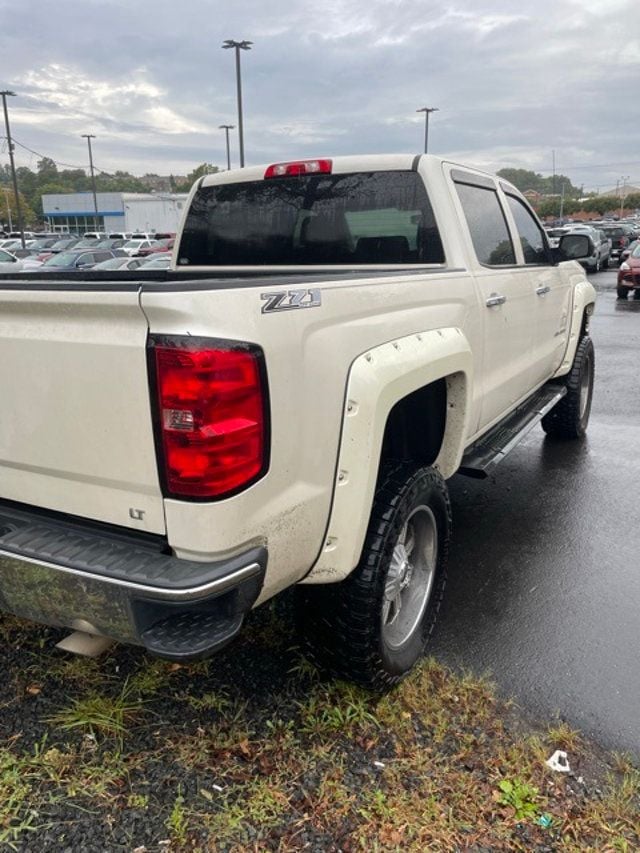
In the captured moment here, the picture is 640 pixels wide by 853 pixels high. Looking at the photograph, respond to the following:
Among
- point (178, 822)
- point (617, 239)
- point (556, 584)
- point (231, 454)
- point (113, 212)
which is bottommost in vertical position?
point (556, 584)

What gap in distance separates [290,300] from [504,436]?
8.07 feet

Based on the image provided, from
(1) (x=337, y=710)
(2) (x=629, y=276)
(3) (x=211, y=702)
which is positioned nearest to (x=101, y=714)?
(3) (x=211, y=702)

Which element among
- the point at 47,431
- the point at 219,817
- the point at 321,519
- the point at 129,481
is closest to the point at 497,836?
the point at 219,817

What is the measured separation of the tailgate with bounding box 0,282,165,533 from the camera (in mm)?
1876

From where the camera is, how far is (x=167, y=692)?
2.78m

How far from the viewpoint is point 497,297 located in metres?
3.62

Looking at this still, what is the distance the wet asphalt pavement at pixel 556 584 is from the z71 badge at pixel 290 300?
1.85 m

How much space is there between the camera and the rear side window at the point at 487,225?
371 centimetres

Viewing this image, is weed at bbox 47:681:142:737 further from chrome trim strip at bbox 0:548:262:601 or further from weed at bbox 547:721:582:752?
weed at bbox 547:721:582:752

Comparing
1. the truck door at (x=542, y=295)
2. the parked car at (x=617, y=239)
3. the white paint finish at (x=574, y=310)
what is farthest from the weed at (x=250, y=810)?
the parked car at (x=617, y=239)

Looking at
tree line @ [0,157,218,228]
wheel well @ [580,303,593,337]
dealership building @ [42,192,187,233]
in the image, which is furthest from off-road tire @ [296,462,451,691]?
tree line @ [0,157,218,228]

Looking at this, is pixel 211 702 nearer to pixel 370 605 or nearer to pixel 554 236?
pixel 370 605

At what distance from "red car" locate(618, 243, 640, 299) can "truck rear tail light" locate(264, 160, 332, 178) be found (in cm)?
1591

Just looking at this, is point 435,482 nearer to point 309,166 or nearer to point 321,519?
point 321,519
